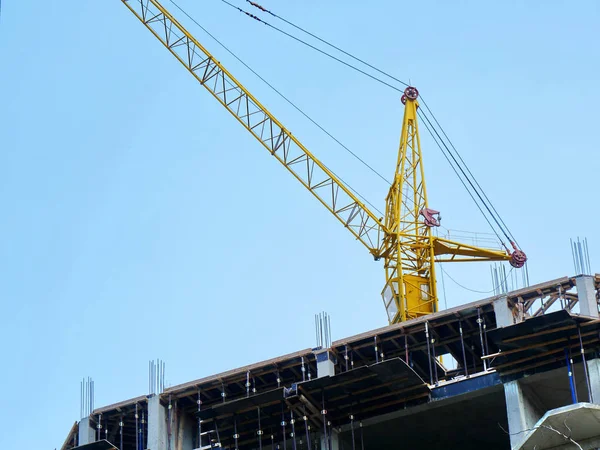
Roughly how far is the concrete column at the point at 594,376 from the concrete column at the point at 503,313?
3.64m

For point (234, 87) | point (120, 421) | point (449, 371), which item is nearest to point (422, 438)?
point (449, 371)

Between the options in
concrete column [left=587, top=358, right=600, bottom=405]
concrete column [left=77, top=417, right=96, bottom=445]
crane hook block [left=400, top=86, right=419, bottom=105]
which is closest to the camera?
concrete column [left=587, top=358, right=600, bottom=405]

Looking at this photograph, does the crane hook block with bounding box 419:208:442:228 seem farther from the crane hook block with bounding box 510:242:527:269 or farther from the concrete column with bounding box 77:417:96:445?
the concrete column with bounding box 77:417:96:445

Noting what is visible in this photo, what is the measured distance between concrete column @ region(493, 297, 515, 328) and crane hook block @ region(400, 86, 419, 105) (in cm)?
3215

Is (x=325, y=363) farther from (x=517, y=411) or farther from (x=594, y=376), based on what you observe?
(x=594, y=376)

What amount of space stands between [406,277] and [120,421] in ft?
71.9

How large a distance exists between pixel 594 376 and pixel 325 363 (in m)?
11.2

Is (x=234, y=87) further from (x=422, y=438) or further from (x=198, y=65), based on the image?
(x=422, y=438)

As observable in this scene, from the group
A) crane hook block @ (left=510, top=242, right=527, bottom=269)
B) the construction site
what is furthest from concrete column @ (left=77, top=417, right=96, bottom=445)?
crane hook block @ (left=510, top=242, right=527, bottom=269)

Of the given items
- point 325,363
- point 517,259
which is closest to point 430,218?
point 517,259

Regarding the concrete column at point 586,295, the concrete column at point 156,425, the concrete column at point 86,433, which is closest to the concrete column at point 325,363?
the concrete column at point 156,425

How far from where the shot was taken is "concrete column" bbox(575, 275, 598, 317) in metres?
45.7

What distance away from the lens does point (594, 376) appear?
4478 cm

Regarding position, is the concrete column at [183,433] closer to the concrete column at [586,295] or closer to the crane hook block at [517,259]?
the concrete column at [586,295]
